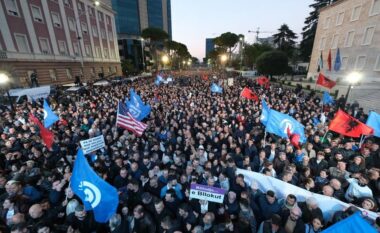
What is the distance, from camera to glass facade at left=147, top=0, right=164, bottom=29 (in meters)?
90.0

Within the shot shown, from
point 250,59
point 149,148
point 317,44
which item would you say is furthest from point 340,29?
point 149,148

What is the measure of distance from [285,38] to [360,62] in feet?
90.7

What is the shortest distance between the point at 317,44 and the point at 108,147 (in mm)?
39737

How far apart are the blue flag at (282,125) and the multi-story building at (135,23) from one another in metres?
51.7

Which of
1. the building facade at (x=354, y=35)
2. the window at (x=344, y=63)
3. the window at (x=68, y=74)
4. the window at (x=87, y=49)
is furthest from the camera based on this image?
the window at (x=87, y=49)

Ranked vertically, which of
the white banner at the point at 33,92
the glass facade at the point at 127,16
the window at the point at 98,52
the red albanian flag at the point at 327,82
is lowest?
Result: the white banner at the point at 33,92

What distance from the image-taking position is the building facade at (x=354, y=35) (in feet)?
77.7

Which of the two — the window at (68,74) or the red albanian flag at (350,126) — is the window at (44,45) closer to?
the window at (68,74)

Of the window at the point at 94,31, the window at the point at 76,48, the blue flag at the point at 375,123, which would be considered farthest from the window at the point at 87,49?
the blue flag at the point at 375,123

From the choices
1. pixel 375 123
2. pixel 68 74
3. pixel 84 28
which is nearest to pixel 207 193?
pixel 375 123

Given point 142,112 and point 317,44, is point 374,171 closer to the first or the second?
point 142,112

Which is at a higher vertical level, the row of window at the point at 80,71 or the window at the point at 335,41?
the window at the point at 335,41

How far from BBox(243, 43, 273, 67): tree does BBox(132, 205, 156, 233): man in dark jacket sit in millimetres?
53516

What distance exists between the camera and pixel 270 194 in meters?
4.20
